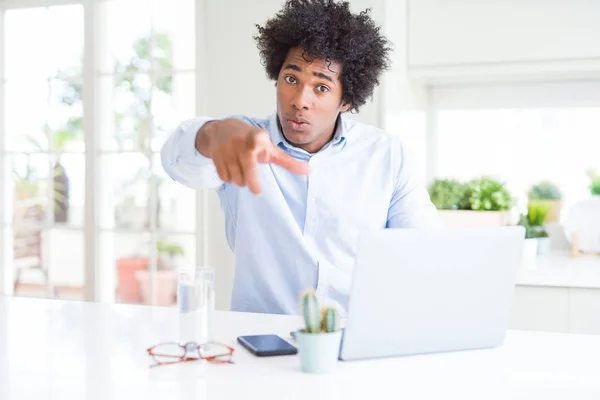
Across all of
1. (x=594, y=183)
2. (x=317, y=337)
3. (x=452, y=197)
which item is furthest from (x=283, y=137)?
(x=594, y=183)

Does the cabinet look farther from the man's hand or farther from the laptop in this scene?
the man's hand

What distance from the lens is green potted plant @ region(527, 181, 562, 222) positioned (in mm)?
3420

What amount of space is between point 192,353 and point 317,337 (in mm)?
261

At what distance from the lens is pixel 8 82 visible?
4.03 meters

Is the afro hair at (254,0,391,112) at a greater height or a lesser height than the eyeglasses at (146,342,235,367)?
greater

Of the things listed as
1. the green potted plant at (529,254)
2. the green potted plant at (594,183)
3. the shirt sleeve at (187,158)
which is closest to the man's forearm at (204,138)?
the shirt sleeve at (187,158)

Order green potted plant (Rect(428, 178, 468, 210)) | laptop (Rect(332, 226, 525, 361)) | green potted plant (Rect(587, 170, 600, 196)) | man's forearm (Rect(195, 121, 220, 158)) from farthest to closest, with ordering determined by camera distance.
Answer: green potted plant (Rect(587, 170, 600, 196)), green potted plant (Rect(428, 178, 468, 210)), man's forearm (Rect(195, 121, 220, 158)), laptop (Rect(332, 226, 525, 361))

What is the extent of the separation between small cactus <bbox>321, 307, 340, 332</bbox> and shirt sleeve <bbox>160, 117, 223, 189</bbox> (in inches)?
22.4

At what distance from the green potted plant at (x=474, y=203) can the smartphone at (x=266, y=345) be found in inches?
69.0

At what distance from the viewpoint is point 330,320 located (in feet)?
4.07

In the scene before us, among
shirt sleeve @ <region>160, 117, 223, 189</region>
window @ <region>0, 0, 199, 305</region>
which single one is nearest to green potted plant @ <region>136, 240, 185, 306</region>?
window @ <region>0, 0, 199, 305</region>

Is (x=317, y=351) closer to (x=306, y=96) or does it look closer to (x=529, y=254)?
(x=306, y=96)

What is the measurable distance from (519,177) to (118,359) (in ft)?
8.59

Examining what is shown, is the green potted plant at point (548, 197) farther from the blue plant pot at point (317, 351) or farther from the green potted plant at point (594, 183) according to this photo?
the blue plant pot at point (317, 351)
